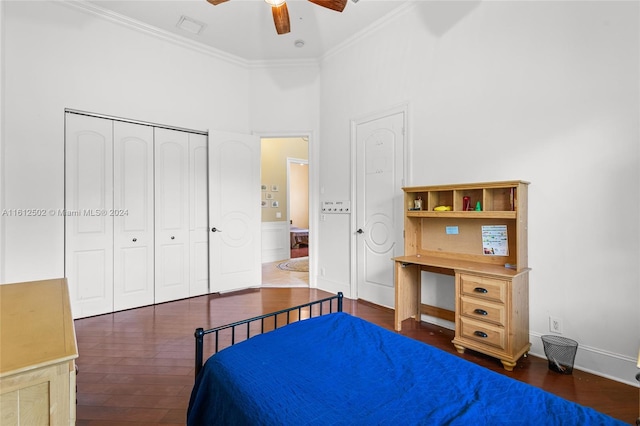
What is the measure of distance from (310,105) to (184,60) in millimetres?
1803

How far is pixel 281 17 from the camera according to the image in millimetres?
2641

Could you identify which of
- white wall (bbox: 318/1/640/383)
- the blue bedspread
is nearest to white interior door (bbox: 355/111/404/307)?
white wall (bbox: 318/1/640/383)

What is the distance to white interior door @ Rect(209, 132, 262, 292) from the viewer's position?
4297mm

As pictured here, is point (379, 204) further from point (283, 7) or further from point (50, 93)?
point (50, 93)

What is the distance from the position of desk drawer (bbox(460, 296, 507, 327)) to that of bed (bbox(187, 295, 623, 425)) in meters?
1.20

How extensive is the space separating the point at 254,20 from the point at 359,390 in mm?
4052

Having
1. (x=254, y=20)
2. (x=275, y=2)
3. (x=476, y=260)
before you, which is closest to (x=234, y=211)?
(x=254, y=20)

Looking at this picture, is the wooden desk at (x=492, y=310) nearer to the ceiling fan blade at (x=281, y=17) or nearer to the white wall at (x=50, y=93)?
the ceiling fan blade at (x=281, y=17)

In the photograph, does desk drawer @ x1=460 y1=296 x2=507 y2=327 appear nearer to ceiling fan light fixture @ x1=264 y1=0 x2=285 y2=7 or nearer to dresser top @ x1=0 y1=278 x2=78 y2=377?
dresser top @ x1=0 y1=278 x2=78 y2=377

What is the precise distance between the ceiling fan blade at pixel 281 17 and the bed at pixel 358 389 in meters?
2.54

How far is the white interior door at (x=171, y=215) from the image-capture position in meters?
3.93

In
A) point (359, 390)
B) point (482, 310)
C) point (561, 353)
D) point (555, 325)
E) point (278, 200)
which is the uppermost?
point (278, 200)

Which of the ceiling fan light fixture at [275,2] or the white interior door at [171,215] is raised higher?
the ceiling fan light fixture at [275,2]

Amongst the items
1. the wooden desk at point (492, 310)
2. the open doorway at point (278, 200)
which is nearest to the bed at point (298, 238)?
the open doorway at point (278, 200)
